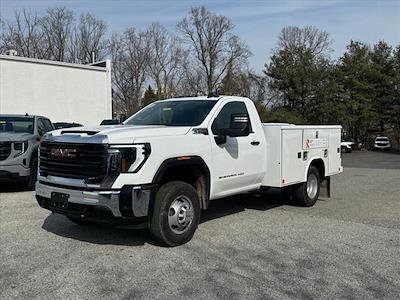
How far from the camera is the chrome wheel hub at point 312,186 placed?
9383 mm

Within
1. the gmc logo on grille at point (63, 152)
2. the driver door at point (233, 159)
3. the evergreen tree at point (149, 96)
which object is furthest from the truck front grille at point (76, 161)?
the evergreen tree at point (149, 96)

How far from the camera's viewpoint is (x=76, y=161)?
5.91m

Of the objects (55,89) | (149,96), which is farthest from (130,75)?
(55,89)

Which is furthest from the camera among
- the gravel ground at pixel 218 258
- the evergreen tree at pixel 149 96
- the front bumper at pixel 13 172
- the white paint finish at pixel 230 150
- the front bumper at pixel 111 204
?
the evergreen tree at pixel 149 96

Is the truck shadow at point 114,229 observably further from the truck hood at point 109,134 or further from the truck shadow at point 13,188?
the truck shadow at point 13,188

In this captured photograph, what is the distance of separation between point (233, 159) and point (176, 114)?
3.58 ft

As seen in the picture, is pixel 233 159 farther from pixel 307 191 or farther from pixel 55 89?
pixel 55 89

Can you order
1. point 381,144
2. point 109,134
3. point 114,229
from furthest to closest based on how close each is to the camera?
point 381,144 < point 114,229 < point 109,134

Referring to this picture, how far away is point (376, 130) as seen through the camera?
55281mm

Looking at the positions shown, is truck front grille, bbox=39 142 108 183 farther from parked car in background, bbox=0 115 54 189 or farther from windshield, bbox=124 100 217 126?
parked car in background, bbox=0 115 54 189

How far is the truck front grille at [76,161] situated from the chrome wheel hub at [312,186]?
490 centimetres

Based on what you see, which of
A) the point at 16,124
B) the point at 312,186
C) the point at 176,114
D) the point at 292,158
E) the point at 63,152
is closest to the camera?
the point at 63,152

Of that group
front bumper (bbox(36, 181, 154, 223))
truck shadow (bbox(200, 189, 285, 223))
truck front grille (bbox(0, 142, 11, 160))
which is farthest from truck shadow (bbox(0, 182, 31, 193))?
front bumper (bbox(36, 181, 154, 223))

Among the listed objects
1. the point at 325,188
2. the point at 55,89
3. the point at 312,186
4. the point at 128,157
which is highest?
the point at 55,89
